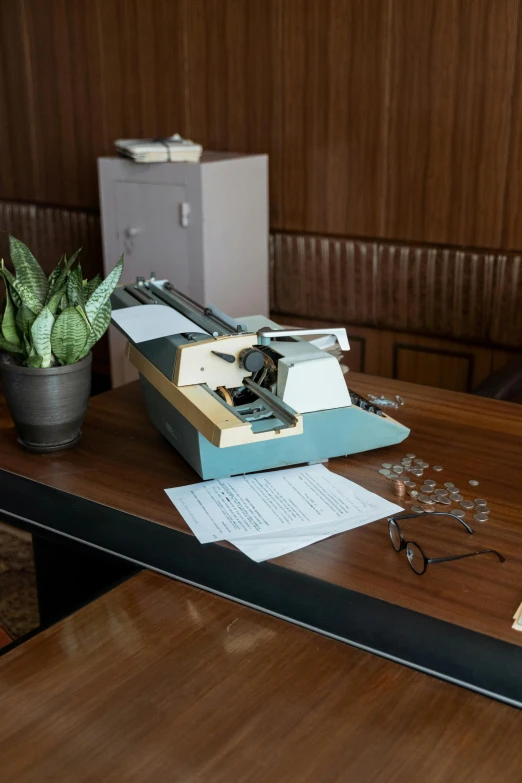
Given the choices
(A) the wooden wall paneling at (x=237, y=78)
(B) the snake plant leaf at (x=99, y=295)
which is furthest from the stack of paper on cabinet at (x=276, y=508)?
(A) the wooden wall paneling at (x=237, y=78)

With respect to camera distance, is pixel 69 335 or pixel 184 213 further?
pixel 184 213

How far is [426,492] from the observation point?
1.71m

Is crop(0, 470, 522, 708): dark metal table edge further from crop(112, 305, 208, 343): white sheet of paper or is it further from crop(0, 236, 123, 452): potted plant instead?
crop(112, 305, 208, 343): white sheet of paper

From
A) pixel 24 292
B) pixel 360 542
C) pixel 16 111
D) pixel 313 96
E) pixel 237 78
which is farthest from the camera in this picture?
pixel 16 111

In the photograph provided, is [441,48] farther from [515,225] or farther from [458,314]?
[458,314]

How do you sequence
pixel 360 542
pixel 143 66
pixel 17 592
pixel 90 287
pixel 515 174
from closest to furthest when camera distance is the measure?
pixel 360 542 → pixel 90 287 → pixel 17 592 → pixel 515 174 → pixel 143 66

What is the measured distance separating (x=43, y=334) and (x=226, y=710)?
939mm

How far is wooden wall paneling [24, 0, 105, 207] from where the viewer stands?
4570 millimetres

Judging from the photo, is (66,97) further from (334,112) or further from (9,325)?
(9,325)

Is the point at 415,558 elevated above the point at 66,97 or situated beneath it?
situated beneath

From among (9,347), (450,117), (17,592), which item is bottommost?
(17,592)

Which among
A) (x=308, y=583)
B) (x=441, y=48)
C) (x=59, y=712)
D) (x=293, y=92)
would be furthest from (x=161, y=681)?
(x=293, y=92)

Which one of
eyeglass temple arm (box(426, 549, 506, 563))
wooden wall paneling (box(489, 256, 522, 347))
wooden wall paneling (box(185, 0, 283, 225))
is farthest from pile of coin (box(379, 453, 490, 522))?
wooden wall paneling (box(185, 0, 283, 225))

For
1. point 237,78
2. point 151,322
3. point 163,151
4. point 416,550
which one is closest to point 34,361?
point 151,322
